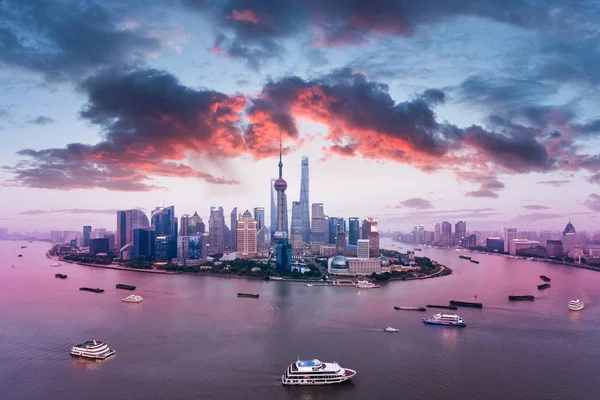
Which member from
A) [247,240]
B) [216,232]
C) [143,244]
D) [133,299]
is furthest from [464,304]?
[216,232]

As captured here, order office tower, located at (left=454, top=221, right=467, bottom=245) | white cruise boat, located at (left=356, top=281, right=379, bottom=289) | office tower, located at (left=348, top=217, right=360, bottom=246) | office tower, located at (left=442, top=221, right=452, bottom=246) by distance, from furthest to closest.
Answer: office tower, located at (left=442, top=221, right=452, bottom=246), office tower, located at (left=454, top=221, right=467, bottom=245), office tower, located at (left=348, top=217, right=360, bottom=246), white cruise boat, located at (left=356, top=281, right=379, bottom=289)

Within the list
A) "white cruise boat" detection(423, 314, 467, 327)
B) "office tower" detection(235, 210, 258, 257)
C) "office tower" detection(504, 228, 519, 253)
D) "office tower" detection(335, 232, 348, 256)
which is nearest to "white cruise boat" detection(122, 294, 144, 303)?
"white cruise boat" detection(423, 314, 467, 327)

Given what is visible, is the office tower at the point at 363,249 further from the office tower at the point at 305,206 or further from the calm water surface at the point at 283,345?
the office tower at the point at 305,206

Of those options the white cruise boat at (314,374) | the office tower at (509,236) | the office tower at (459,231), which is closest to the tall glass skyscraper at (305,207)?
the office tower at (459,231)

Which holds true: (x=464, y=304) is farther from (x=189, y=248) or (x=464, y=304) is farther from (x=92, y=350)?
(x=189, y=248)

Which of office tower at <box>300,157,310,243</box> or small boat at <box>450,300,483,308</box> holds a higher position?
office tower at <box>300,157,310,243</box>

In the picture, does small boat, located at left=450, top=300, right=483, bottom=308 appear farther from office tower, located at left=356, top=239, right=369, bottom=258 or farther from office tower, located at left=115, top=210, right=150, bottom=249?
office tower, located at left=115, top=210, right=150, bottom=249
